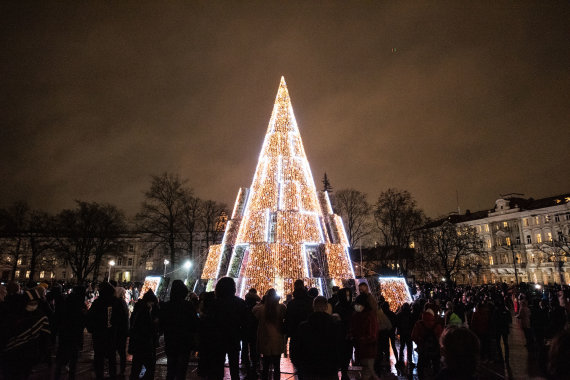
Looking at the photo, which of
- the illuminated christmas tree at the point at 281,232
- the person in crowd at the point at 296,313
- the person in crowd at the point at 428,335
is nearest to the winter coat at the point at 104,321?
the person in crowd at the point at 296,313

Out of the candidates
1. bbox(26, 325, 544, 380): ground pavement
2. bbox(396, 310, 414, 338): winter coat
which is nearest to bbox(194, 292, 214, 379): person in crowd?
bbox(26, 325, 544, 380): ground pavement

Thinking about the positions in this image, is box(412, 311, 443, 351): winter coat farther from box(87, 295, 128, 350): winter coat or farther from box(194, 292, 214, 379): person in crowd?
box(87, 295, 128, 350): winter coat

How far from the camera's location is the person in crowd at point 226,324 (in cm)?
473

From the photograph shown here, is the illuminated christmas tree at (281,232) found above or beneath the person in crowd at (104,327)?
above

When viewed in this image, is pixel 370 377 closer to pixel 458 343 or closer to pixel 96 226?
pixel 458 343

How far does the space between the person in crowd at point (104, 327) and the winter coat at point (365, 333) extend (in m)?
4.41

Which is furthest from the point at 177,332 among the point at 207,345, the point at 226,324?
the point at 226,324

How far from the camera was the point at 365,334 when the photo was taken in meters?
5.81

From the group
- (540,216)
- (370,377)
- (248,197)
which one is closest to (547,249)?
(540,216)

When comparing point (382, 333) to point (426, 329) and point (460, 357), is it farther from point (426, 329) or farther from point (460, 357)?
point (460, 357)

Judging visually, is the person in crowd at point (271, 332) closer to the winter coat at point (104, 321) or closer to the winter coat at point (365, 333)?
the winter coat at point (365, 333)

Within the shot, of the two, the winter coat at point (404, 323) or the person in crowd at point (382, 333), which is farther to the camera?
the winter coat at point (404, 323)

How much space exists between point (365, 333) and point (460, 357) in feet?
11.9

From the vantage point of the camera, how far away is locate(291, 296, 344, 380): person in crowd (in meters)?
3.75
